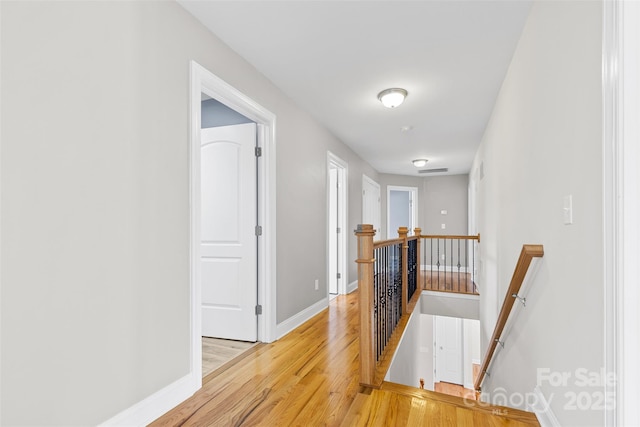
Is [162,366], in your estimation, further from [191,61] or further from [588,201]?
[588,201]

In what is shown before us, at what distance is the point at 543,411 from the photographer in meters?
1.65

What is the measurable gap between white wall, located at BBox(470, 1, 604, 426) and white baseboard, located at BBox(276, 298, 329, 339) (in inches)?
74.9

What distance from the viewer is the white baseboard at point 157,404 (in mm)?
1557

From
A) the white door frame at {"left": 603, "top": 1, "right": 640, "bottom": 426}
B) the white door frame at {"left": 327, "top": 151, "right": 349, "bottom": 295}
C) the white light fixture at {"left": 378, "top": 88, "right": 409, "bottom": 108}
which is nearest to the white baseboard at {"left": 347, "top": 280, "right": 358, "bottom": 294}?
the white door frame at {"left": 327, "top": 151, "right": 349, "bottom": 295}

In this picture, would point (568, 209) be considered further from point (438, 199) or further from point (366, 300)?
point (438, 199)

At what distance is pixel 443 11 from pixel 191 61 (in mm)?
1592

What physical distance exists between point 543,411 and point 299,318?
2.21 metres

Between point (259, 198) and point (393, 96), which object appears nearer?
point (259, 198)

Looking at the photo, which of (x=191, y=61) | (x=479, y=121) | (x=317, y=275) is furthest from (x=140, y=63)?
(x=479, y=121)

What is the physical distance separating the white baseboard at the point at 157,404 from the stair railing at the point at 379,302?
108 cm

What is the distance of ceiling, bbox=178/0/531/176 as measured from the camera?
1967 millimetres

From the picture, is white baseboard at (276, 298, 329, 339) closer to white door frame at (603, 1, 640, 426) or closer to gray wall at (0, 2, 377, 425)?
gray wall at (0, 2, 377, 425)

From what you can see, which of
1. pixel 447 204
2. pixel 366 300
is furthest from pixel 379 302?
pixel 447 204

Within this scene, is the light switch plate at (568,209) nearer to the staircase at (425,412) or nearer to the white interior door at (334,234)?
the staircase at (425,412)
